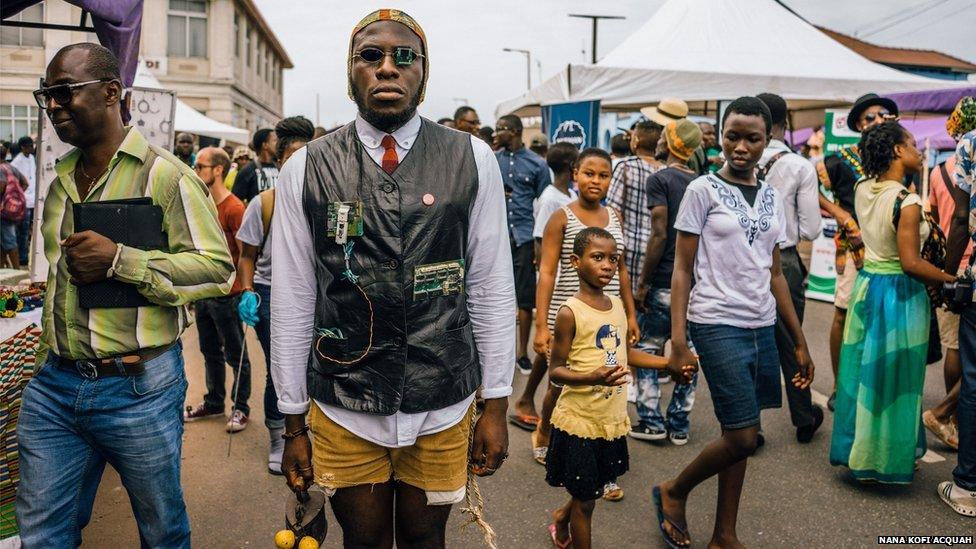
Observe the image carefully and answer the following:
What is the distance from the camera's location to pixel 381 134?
213 centimetres

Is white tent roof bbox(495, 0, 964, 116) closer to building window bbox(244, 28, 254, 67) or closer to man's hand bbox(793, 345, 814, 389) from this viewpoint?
man's hand bbox(793, 345, 814, 389)

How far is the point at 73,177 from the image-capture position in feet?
8.30

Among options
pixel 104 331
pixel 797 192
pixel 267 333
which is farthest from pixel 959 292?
pixel 104 331

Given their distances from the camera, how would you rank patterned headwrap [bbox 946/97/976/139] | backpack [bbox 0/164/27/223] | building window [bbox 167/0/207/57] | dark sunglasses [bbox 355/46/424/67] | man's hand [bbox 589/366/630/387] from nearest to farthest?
1. dark sunglasses [bbox 355/46/424/67]
2. man's hand [bbox 589/366/630/387]
3. patterned headwrap [bbox 946/97/976/139]
4. backpack [bbox 0/164/27/223]
5. building window [bbox 167/0/207/57]

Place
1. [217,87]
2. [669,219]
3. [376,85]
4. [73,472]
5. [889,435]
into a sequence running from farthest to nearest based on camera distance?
[217,87], [669,219], [889,435], [73,472], [376,85]

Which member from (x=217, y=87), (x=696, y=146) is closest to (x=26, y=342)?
(x=696, y=146)

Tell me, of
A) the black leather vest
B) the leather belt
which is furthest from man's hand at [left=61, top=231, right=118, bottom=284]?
the black leather vest

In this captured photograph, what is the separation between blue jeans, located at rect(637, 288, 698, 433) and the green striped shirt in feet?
10.2

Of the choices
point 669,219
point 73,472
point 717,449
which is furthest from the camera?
point 669,219

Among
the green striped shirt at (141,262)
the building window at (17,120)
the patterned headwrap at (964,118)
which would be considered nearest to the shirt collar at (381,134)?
the green striped shirt at (141,262)

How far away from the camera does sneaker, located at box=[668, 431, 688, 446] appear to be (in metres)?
4.90

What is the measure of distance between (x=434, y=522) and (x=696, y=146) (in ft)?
11.4

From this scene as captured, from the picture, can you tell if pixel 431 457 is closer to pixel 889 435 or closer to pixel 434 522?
pixel 434 522

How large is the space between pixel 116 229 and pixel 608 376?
1920 mm
